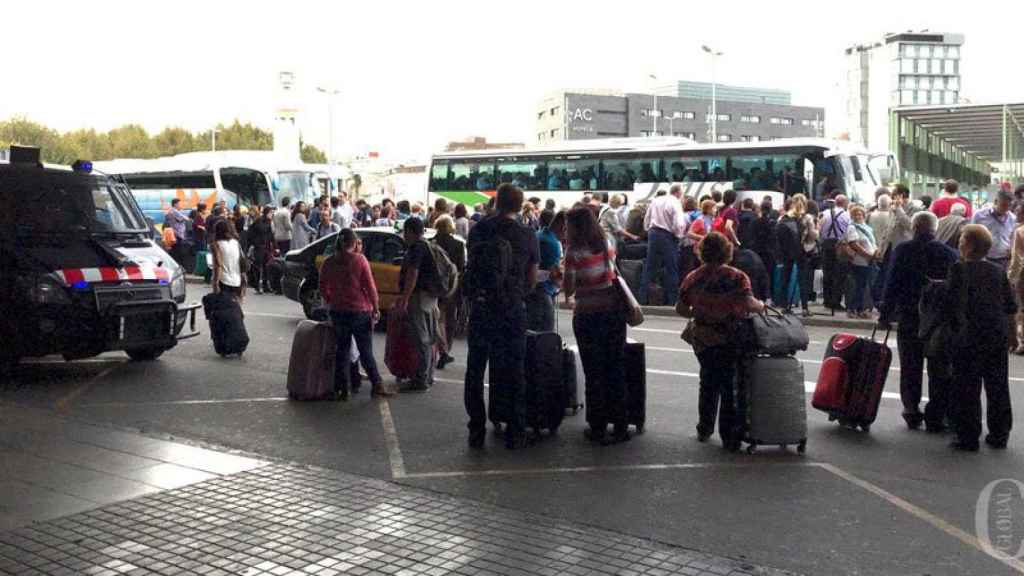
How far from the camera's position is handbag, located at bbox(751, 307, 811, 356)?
8039 millimetres

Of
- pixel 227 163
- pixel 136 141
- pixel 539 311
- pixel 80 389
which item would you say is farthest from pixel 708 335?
pixel 136 141

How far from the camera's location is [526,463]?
7.92 metres

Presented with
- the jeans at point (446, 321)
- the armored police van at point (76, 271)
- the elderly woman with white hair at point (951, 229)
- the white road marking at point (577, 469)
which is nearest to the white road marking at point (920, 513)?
the white road marking at point (577, 469)

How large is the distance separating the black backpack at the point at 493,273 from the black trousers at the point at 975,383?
10.5 feet

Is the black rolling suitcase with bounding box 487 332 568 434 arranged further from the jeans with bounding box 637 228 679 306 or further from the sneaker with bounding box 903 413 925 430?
the jeans with bounding box 637 228 679 306

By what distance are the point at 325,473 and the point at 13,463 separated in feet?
7.08

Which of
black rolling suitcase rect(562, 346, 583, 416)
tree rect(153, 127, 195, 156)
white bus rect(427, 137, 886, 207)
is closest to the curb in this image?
black rolling suitcase rect(562, 346, 583, 416)

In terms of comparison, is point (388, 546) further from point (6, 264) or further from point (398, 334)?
point (6, 264)

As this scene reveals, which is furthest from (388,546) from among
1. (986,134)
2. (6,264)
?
(986,134)

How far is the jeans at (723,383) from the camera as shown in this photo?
820 centimetres

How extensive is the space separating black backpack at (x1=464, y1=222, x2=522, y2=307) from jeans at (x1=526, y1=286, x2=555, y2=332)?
2.42 metres

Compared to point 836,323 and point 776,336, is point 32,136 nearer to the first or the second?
point 836,323

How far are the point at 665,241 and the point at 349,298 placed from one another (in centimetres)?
946

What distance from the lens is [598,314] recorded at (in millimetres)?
8281
